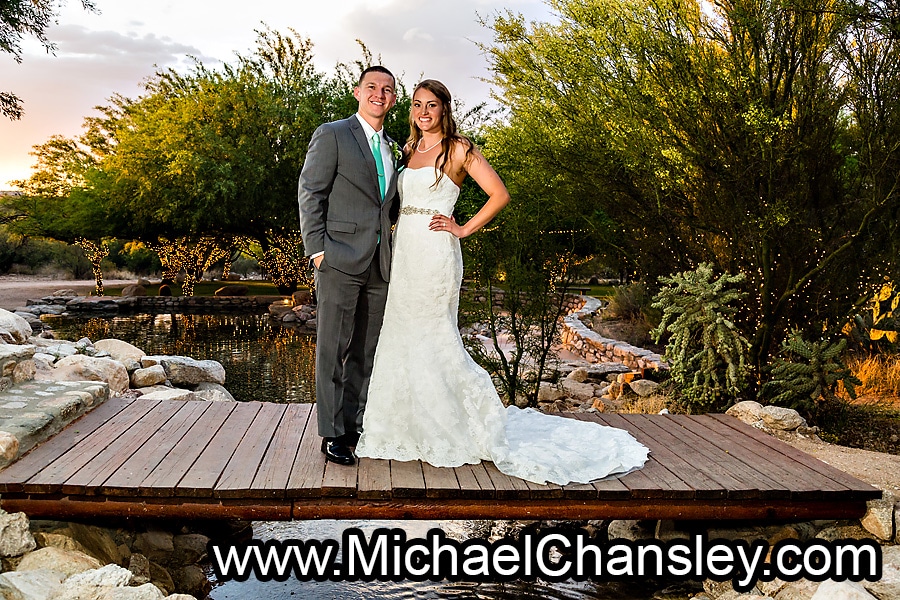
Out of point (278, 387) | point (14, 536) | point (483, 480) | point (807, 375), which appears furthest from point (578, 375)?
point (14, 536)

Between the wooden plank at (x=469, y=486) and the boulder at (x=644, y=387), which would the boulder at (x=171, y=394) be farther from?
the boulder at (x=644, y=387)

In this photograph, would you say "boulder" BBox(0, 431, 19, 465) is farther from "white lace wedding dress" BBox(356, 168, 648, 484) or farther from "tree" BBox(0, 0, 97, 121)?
"tree" BBox(0, 0, 97, 121)

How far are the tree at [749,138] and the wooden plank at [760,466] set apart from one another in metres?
1.63

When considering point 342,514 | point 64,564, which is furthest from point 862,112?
point 64,564

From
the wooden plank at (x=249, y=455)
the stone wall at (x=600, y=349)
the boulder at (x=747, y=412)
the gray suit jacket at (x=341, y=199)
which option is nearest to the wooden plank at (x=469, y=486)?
the wooden plank at (x=249, y=455)

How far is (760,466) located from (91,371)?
5.36 meters

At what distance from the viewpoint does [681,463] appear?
168 inches

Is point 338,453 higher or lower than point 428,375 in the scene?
lower

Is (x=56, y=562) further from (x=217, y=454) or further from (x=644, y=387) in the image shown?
(x=644, y=387)

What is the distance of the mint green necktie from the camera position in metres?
3.99

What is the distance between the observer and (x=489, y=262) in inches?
279

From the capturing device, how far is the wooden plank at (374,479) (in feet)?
12.1

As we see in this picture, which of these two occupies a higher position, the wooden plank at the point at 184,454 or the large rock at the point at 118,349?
the wooden plank at the point at 184,454

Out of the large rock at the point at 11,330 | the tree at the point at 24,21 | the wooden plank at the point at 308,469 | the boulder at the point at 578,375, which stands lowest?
the boulder at the point at 578,375
